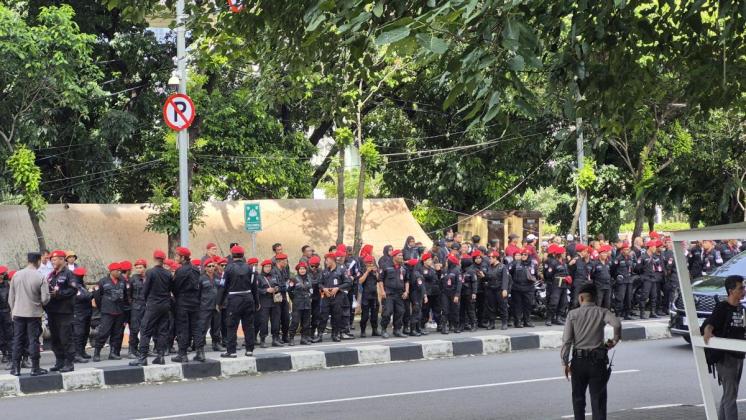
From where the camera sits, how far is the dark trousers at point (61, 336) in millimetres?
14203

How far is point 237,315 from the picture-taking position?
598 inches

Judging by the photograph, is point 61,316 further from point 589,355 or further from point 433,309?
point 589,355

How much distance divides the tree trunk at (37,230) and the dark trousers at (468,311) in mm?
8291

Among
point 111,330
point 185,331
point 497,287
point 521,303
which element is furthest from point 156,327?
point 521,303

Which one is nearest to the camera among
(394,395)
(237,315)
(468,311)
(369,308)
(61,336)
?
(394,395)

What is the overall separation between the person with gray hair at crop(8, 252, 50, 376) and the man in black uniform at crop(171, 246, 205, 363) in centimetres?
185

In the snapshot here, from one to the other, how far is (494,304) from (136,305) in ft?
24.5

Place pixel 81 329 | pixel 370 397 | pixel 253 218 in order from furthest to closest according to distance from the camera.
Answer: pixel 253 218
pixel 81 329
pixel 370 397

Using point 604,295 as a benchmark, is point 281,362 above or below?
below

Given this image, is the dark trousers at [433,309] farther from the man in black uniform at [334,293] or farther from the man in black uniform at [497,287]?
the man in black uniform at [334,293]

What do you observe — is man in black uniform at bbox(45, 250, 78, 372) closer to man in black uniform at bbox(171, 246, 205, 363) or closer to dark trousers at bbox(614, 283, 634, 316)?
man in black uniform at bbox(171, 246, 205, 363)

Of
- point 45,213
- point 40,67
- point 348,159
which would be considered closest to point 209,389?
point 40,67

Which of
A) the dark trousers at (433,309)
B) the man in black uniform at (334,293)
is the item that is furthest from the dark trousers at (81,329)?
the dark trousers at (433,309)

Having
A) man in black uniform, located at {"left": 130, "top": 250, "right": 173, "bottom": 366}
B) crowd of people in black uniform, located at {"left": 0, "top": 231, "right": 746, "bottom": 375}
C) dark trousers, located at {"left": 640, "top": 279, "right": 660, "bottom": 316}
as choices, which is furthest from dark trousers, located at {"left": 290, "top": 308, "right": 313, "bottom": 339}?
dark trousers, located at {"left": 640, "top": 279, "right": 660, "bottom": 316}
